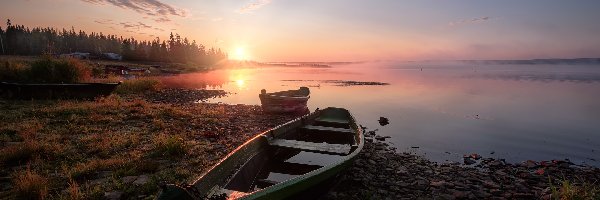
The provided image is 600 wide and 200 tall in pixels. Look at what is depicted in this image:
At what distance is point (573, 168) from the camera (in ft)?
35.9

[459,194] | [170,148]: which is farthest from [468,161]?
[170,148]

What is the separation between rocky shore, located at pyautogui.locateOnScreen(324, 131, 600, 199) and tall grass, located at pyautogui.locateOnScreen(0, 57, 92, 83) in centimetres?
2233

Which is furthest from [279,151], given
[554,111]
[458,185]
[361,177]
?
[554,111]

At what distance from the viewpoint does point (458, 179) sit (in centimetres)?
938

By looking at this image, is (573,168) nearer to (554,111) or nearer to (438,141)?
(438,141)

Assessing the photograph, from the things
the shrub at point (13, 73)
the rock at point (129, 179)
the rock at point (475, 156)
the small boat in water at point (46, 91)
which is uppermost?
the shrub at point (13, 73)

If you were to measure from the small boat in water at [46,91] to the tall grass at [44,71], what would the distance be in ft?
12.6

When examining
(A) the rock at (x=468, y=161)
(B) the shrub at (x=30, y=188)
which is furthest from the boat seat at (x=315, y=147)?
(A) the rock at (x=468, y=161)

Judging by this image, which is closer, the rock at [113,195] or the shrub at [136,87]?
the rock at [113,195]

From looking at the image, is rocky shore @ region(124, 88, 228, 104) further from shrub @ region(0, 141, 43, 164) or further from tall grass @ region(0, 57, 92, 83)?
shrub @ region(0, 141, 43, 164)

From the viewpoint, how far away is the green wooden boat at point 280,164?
484cm

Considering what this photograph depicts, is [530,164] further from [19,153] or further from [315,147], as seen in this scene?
[19,153]

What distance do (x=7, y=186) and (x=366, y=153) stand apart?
9.98m

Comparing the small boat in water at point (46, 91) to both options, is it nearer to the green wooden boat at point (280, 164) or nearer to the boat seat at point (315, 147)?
the green wooden boat at point (280, 164)
